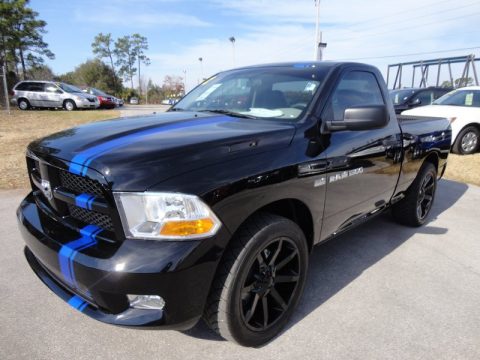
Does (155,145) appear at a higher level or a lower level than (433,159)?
higher

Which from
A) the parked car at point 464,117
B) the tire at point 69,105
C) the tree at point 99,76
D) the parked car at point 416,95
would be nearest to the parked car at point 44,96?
the tire at point 69,105

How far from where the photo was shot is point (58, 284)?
83.8 inches

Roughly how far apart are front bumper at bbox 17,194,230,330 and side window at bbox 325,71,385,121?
4.78ft

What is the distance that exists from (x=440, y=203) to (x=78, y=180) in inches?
197

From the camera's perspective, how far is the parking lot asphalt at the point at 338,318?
2176mm

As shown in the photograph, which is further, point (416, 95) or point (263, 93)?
point (416, 95)

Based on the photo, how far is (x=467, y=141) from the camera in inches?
337

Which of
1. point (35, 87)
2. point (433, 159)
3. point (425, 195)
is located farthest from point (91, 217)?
point (35, 87)

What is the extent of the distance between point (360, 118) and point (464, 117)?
24.4 feet

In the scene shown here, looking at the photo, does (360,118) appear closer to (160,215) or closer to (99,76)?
(160,215)

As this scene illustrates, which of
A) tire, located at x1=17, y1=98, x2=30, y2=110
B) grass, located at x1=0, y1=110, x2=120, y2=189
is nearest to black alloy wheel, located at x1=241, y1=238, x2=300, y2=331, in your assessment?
grass, located at x1=0, y1=110, x2=120, y2=189

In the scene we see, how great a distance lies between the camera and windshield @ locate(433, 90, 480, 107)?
8.72 meters

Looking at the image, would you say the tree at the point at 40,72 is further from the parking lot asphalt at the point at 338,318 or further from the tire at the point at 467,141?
the parking lot asphalt at the point at 338,318

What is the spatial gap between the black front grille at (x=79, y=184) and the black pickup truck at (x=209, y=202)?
11 mm
